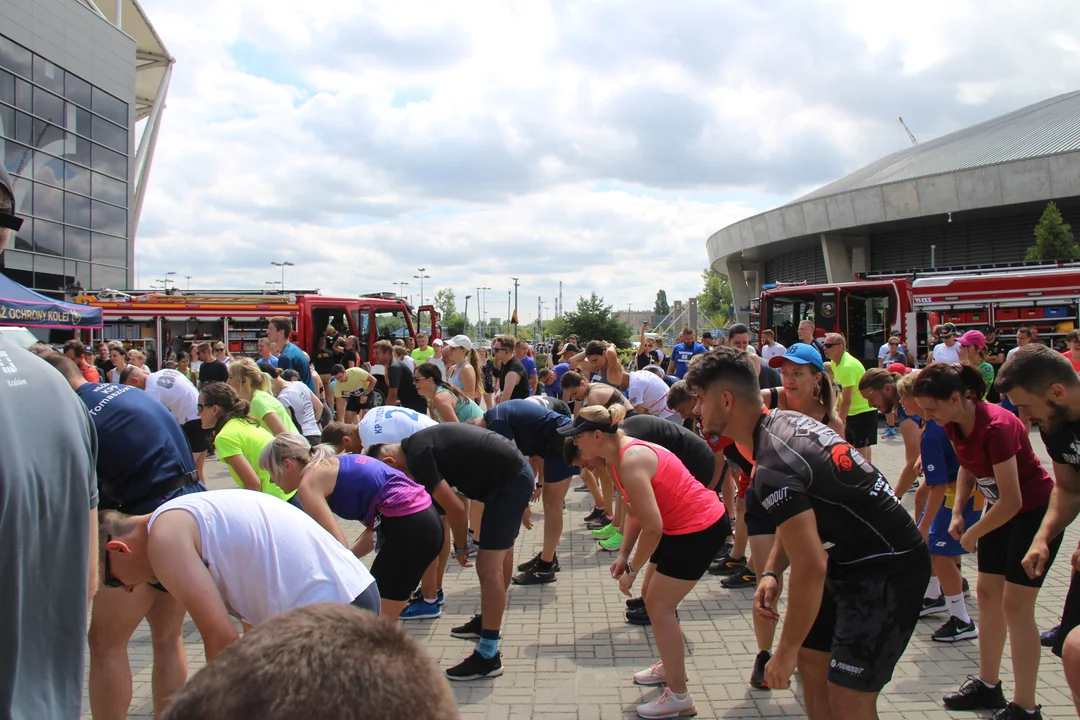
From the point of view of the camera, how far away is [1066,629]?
10.6 feet

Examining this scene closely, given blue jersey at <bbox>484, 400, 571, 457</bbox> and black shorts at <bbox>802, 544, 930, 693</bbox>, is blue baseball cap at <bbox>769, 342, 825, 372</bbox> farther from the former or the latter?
black shorts at <bbox>802, 544, 930, 693</bbox>

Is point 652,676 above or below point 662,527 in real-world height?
below

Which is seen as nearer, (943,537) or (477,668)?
(477,668)

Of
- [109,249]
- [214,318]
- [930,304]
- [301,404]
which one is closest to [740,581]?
[301,404]

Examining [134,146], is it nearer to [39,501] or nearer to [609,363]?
[609,363]

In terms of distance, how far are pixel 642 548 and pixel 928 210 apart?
36476 millimetres

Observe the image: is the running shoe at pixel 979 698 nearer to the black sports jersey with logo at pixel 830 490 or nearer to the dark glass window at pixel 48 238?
the black sports jersey with logo at pixel 830 490

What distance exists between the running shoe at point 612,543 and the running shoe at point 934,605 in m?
2.70

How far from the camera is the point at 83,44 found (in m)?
27.0

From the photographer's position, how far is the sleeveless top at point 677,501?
13.4ft

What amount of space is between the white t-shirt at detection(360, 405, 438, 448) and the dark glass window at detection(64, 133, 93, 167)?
2699cm

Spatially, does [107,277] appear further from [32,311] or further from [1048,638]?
[1048,638]

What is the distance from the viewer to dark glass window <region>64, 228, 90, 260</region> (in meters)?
26.7

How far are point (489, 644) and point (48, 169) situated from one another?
2758 centimetres
